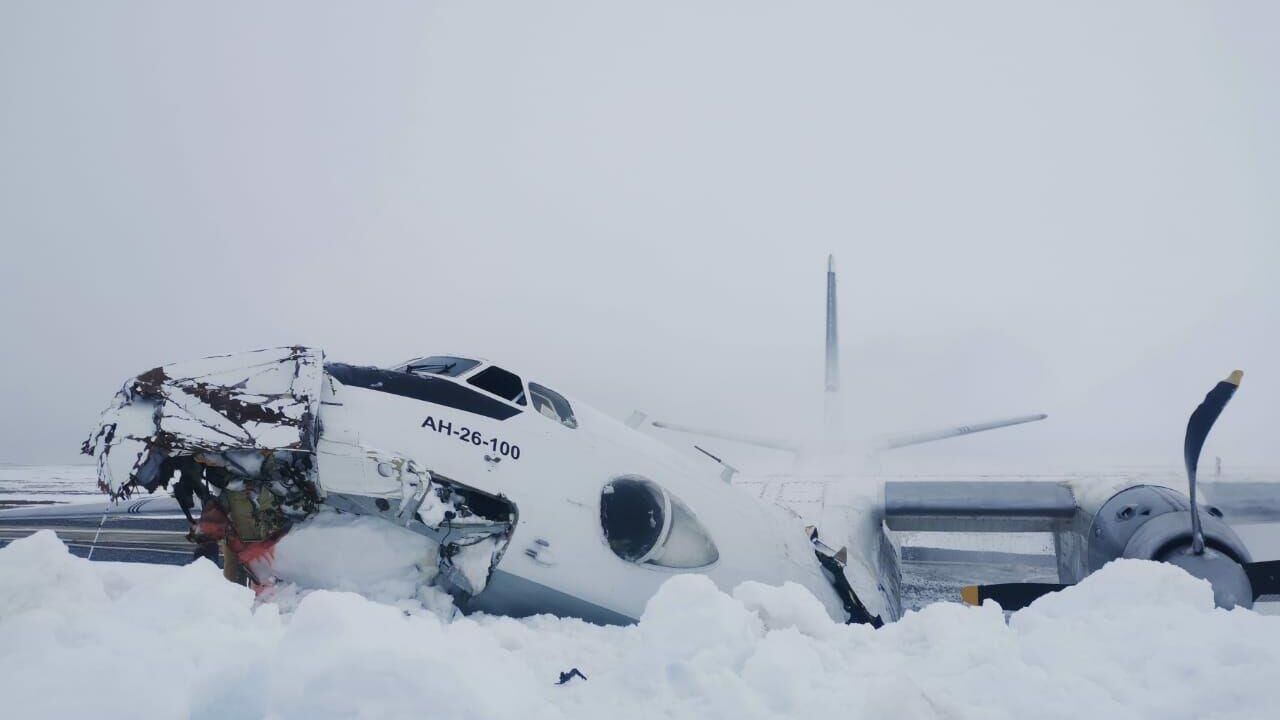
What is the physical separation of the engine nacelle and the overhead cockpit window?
5.49 m

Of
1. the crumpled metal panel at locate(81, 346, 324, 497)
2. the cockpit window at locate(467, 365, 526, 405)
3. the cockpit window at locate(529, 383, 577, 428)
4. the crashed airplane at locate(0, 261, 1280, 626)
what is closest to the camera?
the crumpled metal panel at locate(81, 346, 324, 497)

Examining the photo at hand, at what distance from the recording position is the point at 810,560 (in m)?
8.97

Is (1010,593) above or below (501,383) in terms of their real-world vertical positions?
below

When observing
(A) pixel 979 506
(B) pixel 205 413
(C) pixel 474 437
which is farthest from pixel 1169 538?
(B) pixel 205 413

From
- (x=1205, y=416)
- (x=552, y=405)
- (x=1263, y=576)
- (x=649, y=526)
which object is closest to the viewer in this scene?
(x=552, y=405)

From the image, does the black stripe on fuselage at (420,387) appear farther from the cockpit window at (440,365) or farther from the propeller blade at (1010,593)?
the propeller blade at (1010,593)

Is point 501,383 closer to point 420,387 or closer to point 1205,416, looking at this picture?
point 420,387

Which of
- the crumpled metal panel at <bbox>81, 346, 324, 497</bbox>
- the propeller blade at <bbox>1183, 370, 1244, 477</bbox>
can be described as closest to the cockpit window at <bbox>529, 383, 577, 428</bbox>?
the crumpled metal panel at <bbox>81, 346, 324, 497</bbox>

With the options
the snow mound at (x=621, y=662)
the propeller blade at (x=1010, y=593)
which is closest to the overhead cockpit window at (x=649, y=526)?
the snow mound at (x=621, y=662)

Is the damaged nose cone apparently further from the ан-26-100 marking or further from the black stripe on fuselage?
the black stripe on fuselage

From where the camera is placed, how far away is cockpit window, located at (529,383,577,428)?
262 inches

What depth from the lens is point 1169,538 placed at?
7.83 m

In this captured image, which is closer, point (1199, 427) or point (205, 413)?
point (205, 413)

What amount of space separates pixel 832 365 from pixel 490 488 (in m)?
21.0
